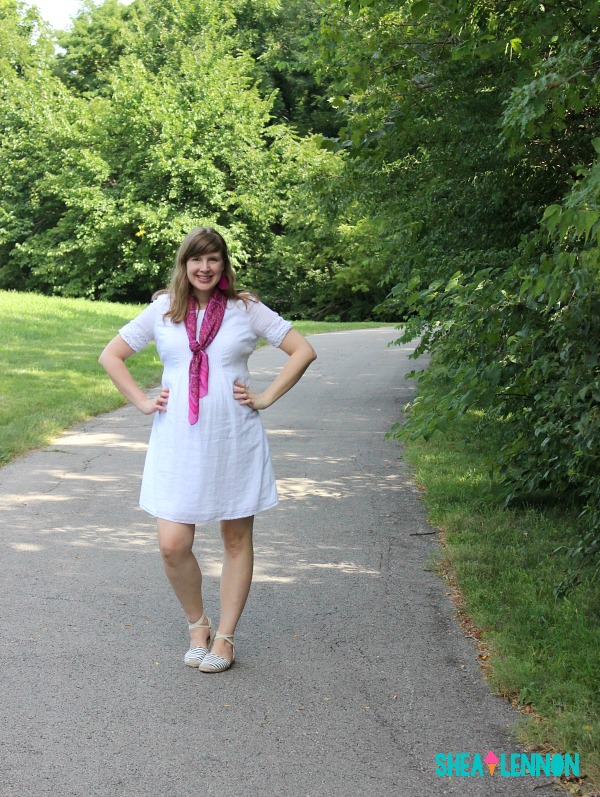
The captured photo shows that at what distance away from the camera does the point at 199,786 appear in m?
3.43

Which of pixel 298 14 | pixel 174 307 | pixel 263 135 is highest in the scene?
pixel 298 14

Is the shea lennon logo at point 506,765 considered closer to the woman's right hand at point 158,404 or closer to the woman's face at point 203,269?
the woman's right hand at point 158,404

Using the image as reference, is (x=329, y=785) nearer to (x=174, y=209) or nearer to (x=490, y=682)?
(x=490, y=682)

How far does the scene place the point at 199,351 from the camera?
4484 millimetres

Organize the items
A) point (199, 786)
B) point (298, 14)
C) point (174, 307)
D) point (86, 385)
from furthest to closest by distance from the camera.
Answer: point (298, 14) < point (86, 385) < point (174, 307) < point (199, 786)

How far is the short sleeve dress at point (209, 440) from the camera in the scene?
449 centimetres

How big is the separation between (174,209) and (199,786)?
131 feet

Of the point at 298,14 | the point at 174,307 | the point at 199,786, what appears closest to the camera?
the point at 199,786

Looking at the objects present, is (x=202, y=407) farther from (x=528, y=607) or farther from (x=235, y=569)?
(x=528, y=607)

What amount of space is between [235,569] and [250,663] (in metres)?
0.43

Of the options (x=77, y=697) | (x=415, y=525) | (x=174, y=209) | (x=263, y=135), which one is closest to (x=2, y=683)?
(x=77, y=697)

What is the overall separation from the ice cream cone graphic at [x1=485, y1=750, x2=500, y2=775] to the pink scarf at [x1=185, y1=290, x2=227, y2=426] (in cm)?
184

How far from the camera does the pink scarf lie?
4461 mm

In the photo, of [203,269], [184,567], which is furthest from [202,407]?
[184,567]
